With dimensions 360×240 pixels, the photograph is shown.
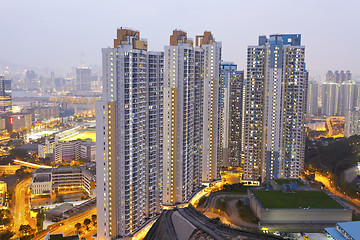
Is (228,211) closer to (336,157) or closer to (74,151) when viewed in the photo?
(336,157)

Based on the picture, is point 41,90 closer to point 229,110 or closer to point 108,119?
point 229,110

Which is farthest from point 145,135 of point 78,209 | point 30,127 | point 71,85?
point 71,85

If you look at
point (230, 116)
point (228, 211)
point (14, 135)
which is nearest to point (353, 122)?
point (230, 116)

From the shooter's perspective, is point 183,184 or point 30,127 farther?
point 30,127

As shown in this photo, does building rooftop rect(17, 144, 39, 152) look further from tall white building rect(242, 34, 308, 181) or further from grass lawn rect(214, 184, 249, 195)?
tall white building rect(242, 34, 308, 181)

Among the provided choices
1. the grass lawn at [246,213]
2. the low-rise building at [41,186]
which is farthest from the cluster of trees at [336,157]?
the low-rise building at [41,186]

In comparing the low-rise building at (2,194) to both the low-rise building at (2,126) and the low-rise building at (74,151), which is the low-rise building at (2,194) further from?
the low-rise building at (2,126)
